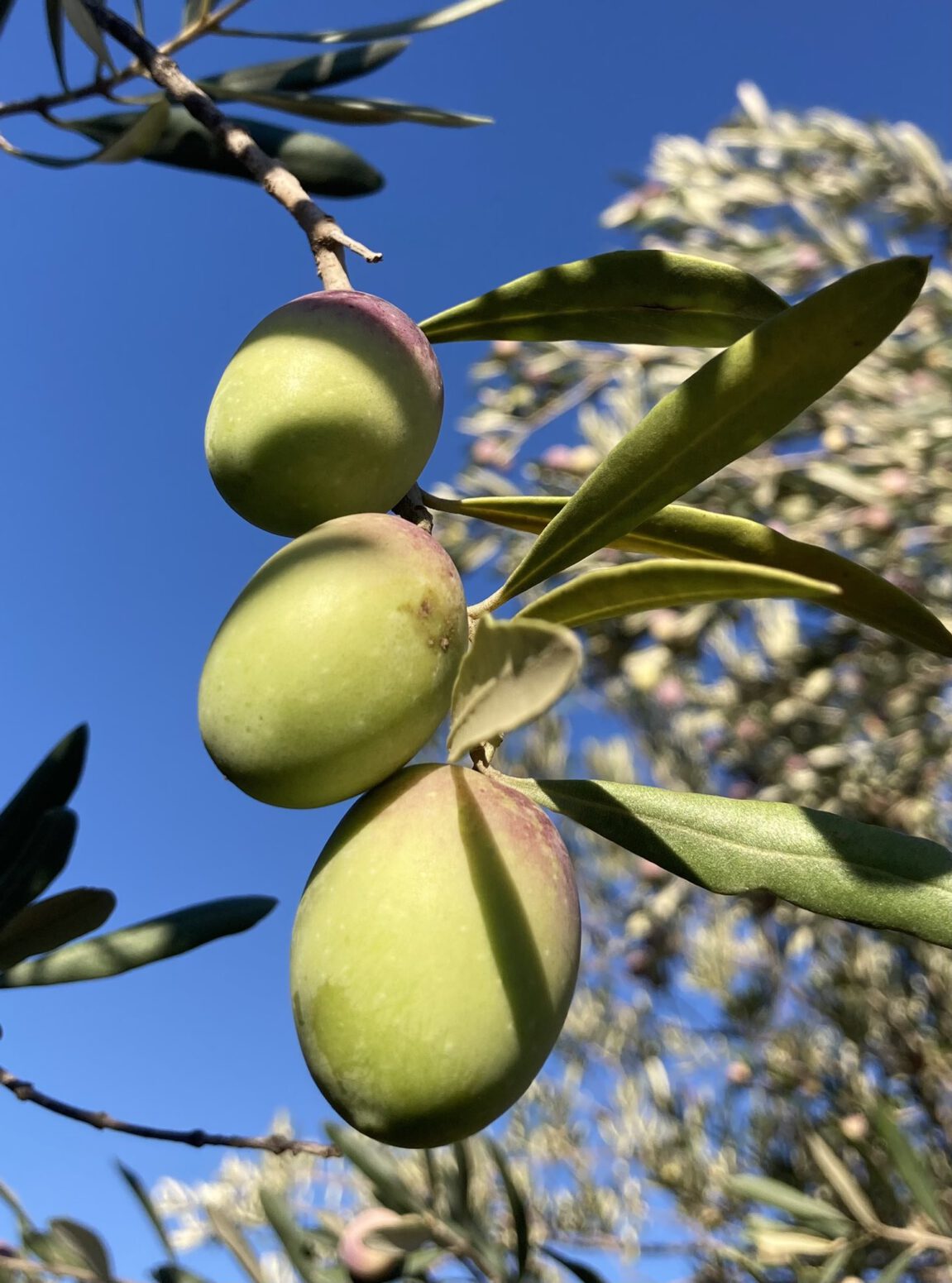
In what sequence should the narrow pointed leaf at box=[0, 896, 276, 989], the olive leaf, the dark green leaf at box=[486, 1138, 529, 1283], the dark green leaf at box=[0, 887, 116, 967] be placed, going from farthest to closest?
the dark green leaf at box=[486, 1138, 529, 1283]
the narrow pointed leaf at box=[0, 896, 276, 989]
the dark green leaf at box=[0, 887, 116, 967]
the olive leaf

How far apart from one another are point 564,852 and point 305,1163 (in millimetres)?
4106

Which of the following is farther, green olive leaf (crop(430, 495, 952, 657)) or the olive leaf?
green olive leaf (crop(430, 495, 952, 657))

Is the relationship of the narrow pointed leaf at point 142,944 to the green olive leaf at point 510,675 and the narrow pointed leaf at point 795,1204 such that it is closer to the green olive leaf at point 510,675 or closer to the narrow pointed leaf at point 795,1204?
the green olive leaf at point 510,675

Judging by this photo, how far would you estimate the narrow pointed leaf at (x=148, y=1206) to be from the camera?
1.78m

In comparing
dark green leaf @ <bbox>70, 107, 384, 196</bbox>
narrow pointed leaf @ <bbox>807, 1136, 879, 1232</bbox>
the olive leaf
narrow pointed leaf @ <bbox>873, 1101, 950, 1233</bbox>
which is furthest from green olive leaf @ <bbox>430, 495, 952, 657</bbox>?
narrow pointed leaf @ <bbox>807, 1136, 879, 1232</bbox>

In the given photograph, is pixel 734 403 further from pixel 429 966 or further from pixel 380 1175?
pixel 380 1175

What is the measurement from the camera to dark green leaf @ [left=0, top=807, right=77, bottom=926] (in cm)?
112

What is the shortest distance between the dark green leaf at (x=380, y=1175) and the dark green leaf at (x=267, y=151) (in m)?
1.54

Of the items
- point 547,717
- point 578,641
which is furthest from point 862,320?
point 547,717

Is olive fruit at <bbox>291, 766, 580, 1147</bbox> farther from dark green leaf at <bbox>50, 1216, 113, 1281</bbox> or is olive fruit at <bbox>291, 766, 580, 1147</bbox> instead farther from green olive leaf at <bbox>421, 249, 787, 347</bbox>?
dark green leaf at <bbox>50, 1216, 113, 1281</bbox>

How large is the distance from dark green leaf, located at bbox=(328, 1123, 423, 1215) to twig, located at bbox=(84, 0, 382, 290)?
1488mm

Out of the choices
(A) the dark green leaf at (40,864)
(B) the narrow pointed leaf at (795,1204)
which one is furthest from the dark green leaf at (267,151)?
(B) the narrow pointed leaf at (795,1204)

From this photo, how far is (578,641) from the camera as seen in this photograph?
0.52 meters

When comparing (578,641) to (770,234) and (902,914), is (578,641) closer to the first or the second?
(902,914)
